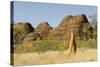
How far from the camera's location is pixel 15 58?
2.23 meters

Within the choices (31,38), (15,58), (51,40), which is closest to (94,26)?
(51,40)

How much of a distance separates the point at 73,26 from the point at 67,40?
19 cm

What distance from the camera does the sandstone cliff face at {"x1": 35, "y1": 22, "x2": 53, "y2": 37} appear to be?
92.0 inches

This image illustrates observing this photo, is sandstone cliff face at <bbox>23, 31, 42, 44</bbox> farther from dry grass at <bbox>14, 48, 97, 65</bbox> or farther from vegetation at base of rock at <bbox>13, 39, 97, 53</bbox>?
dry grass at <bbox>14, 48, 97, 65</bbox>

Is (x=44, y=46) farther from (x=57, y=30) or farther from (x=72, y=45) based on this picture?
(x=72, y=45)

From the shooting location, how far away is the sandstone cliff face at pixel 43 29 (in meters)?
2.34

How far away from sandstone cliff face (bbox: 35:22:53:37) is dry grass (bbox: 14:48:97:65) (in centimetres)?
23

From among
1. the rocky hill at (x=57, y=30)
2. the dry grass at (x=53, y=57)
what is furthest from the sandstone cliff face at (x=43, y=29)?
the dry grass at (x=53, y=57)

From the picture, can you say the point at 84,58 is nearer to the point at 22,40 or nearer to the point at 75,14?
the point at 75,14

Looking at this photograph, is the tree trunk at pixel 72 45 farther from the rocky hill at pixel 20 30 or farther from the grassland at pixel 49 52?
the rocky hill at pixel 20 30

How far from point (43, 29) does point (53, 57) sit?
353 mm

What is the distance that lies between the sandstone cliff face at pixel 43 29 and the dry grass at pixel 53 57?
23 centimetres

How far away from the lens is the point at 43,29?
7.77 ft
